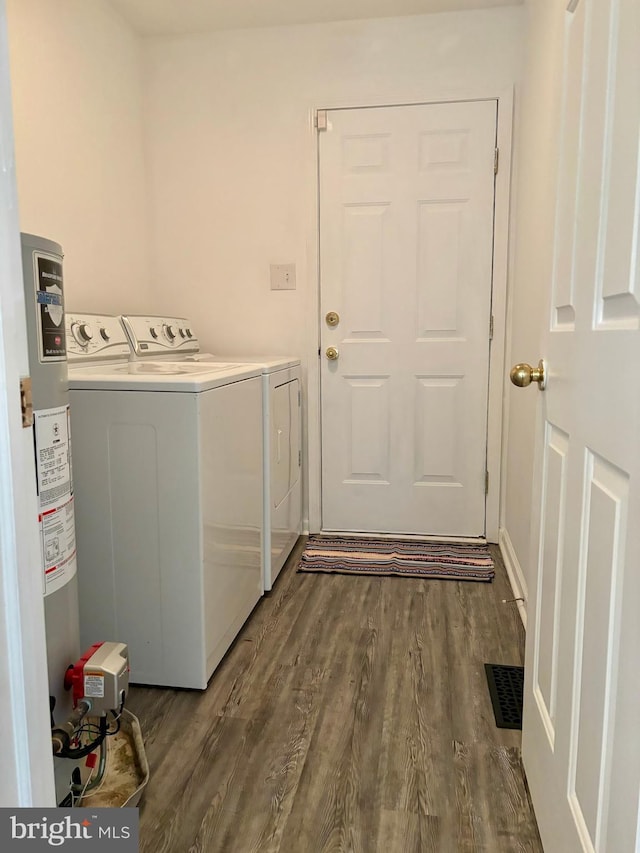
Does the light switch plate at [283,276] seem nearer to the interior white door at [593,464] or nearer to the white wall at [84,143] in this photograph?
the white wall at [84,143]

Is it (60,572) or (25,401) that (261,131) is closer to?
(60,572)

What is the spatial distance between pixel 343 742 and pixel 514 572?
1233 mm

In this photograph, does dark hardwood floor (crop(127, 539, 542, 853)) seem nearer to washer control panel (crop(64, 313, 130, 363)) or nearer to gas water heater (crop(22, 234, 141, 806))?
gas water heater (crop(22, 234, 141, 806))

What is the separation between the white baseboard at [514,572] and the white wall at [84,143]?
2.02 metres

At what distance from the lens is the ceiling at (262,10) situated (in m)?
2.67

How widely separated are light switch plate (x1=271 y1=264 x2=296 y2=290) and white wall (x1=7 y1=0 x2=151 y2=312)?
2.14 ft

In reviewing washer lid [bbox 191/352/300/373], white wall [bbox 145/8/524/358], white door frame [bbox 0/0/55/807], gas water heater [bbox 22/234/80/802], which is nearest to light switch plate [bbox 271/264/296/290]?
white wall [bbox 145/8/524/358]

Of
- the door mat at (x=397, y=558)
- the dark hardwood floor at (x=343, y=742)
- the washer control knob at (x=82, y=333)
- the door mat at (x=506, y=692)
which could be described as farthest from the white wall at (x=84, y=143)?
the door mat at (x=506, y=692)

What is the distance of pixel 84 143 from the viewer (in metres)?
2.54

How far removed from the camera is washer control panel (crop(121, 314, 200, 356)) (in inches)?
96.1

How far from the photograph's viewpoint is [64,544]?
1.21 meters

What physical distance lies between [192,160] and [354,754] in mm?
2682

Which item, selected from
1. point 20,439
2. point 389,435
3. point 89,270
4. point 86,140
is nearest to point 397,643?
point 389,435

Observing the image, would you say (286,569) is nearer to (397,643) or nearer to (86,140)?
(397,643)
